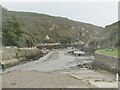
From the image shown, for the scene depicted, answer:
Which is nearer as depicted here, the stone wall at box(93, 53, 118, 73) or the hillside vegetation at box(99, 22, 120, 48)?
the stone wall at box(93, 53, 118, 73)

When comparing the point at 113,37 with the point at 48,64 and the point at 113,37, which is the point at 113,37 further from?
the point at 48,64

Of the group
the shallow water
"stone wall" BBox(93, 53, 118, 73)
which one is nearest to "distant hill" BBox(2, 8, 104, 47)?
the shallow water

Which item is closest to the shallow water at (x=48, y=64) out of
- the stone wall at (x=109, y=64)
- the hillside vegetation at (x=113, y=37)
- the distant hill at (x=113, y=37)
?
the stone wall at (x=109, y=64)

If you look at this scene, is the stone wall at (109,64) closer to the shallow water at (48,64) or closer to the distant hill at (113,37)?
the shallow water at (48,64)

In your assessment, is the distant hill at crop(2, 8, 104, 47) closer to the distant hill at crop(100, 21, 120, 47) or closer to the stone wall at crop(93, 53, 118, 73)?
the distant hill at crop(100, 21, 120, 47)

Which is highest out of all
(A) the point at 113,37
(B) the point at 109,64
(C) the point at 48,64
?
(A) the point at 113,37

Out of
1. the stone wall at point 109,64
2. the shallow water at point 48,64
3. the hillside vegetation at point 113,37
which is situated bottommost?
the shallow water at point 48,64

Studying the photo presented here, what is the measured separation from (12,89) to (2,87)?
0.84 meters

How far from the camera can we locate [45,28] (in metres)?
183

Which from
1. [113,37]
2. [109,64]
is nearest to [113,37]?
[113,37]

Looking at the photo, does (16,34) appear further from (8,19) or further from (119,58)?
→ (119,58)

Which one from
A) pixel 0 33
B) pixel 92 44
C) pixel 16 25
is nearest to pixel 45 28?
pixel 92 44

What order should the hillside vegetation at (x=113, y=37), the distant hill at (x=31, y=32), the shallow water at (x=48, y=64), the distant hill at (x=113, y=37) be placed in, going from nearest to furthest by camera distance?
the shallow water at (x=48, y=64), the hillside vegetation at (x=113, y=37), the distant hill at (x=113, y=37), the distant hill at (x=31, y=32)

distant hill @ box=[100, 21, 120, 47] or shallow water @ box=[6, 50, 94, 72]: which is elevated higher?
distant hill @ box=[100, 21, 120, 47]
